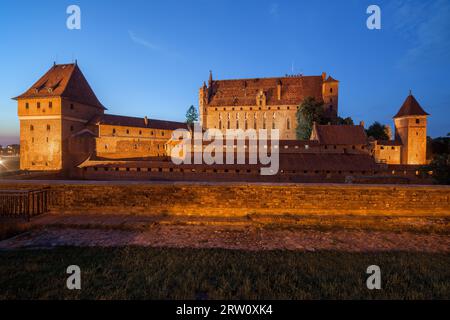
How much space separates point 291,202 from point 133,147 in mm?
27917

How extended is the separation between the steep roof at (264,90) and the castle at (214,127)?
8.7 inches

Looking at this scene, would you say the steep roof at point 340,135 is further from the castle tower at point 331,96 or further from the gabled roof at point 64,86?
the gabled roof at point 64,86

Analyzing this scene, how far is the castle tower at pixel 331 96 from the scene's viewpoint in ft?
139

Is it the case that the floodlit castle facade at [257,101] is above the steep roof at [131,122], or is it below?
above

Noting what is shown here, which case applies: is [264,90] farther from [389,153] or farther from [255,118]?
[389,153]

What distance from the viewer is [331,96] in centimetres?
4241

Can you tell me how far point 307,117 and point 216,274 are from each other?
1479 inches

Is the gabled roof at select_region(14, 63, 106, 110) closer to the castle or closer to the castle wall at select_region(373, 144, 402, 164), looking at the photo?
the castle

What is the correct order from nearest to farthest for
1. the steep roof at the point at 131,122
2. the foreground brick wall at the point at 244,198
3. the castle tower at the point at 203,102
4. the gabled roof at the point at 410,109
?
the foreground brick wall at the point at 244,198, the gabled roof at the point at 410,109, the steep roof at the point at 131,122, the castle tower at the point at 203,102

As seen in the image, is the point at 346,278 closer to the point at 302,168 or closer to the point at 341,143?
the point at 302,168

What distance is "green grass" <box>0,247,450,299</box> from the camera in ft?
9.64

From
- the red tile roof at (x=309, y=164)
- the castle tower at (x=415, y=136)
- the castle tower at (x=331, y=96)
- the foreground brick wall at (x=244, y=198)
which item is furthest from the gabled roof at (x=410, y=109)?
the foreground brick wall at (x=244, y=198)
